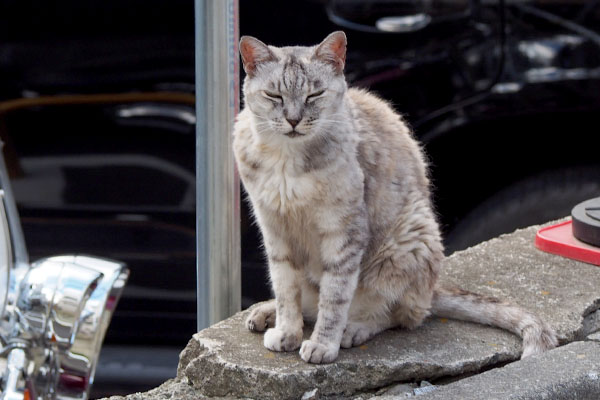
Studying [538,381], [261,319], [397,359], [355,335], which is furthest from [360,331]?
[538,381]

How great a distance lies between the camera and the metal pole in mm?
2570

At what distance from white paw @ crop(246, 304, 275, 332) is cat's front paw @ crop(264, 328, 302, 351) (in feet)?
0.48

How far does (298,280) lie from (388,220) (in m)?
0.38

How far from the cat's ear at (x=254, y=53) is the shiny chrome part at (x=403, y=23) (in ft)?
3.66

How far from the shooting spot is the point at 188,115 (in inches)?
137

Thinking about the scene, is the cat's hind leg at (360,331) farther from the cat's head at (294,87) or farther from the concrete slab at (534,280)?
the cat's head at (294,87)

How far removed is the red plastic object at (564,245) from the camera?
3.36 meters

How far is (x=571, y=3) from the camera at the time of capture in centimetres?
374

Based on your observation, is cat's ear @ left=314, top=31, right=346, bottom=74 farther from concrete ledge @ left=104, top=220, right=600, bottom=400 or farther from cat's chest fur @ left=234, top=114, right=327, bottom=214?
concrete ledge @ left=104, top=220, right=600, bottom=400

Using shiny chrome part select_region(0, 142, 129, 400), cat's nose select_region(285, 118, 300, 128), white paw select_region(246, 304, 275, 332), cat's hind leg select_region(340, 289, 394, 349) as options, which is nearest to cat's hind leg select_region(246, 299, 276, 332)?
white paw select_region(246, 304, 275, 332)

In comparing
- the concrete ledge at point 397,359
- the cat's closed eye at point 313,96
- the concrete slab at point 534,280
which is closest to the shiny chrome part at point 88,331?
the concrete ledge at point 397,359

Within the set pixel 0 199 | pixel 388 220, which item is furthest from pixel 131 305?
pixel 0 199

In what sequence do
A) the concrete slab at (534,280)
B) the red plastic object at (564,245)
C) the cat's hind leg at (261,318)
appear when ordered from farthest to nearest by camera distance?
the red plastic object at (564,245), the concrete slab at (534,280), the cat's hind leg at (261,318)

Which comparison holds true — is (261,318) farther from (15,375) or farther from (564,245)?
(15,375)
